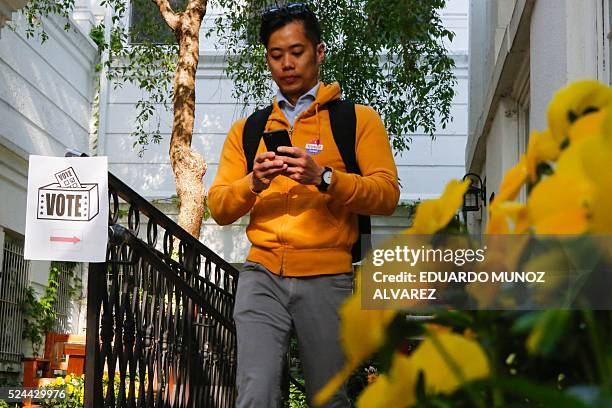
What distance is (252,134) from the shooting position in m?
3.37

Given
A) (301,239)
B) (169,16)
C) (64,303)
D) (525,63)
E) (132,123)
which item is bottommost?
(301,239)

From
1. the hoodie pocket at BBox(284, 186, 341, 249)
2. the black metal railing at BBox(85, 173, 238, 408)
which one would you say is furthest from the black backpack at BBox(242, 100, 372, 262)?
the black metal railing at BBox(85, 173, 238, 408)

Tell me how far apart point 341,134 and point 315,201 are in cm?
26

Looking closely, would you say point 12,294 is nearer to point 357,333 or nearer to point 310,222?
point 310,222

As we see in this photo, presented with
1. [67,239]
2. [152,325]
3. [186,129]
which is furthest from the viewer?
[186,129]

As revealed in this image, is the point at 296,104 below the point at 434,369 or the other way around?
the other way around

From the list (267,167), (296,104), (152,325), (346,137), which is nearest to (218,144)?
(152,325)

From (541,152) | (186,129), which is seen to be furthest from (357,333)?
(186,129)

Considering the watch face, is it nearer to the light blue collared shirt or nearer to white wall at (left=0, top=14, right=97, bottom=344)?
the light blue collared shirt

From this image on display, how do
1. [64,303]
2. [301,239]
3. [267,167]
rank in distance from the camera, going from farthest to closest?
[64,303] < [301,239] < [267,167]

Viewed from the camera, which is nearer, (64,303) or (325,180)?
(325,180)

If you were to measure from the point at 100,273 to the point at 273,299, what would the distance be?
1.45m

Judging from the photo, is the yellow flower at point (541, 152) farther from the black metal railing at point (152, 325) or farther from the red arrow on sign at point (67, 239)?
the black metal railing at point (152, 325)

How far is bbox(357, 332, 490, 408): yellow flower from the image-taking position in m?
0.47
